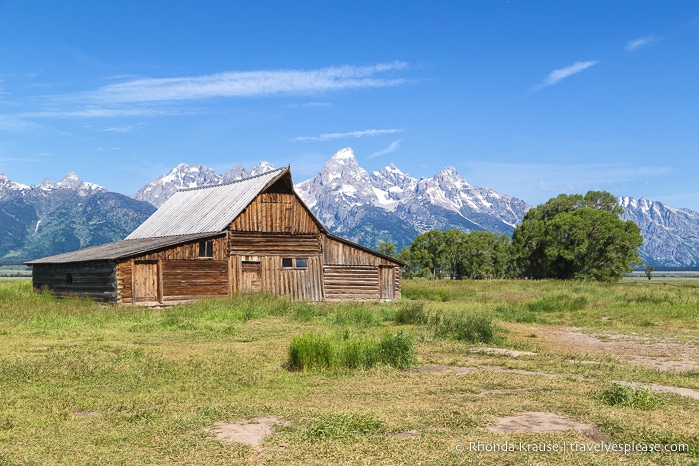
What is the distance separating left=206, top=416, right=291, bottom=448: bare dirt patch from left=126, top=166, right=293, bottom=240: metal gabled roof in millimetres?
26500

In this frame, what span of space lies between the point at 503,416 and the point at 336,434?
97.0 inches

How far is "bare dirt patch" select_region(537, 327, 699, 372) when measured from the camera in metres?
14.5

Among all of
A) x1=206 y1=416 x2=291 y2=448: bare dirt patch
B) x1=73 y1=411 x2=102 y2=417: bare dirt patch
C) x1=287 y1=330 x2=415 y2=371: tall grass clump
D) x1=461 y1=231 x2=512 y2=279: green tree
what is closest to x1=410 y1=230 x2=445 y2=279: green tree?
x1=461 y1=231 x2=512 y2=279: green tree

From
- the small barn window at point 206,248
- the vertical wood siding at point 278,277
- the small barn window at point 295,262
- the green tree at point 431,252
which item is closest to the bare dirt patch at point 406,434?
the small barn window at point 206,248

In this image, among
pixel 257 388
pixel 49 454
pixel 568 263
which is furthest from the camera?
pixel 568 263

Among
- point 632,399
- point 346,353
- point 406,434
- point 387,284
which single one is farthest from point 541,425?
point 387,284

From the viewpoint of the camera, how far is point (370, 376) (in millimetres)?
12164

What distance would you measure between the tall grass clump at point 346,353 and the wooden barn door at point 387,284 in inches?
1019

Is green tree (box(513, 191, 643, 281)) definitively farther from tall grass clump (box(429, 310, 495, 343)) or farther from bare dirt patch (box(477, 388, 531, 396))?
bare dirt patch (box(477, 388, 531, 396))

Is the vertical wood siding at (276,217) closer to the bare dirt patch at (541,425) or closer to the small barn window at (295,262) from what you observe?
Answer: the small barn window at (295,262)

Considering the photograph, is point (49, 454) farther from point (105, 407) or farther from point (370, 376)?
point (370, 376)

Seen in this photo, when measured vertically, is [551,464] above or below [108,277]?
below

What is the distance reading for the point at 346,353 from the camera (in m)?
13.0

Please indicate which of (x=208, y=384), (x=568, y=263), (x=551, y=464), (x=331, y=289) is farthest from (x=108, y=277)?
(x=568, y=263)
